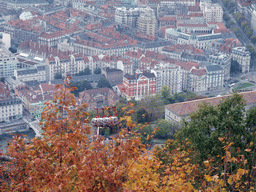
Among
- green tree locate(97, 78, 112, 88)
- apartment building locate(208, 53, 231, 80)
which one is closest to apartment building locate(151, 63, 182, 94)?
green tree locate(97, 78, 112, 88)

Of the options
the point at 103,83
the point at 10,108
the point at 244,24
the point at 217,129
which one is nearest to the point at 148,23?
the point at 244,24

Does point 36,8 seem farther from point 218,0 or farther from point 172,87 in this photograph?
point 172,87

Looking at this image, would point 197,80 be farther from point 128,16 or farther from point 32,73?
point 128,16

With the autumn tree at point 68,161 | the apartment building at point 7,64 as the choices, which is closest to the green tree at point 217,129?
the autumn tree at point 68,161

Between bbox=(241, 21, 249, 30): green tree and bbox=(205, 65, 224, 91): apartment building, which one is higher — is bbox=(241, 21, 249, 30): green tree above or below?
above

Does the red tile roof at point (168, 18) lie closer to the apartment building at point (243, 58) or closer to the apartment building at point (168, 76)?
the apartment building at point (243, 58)

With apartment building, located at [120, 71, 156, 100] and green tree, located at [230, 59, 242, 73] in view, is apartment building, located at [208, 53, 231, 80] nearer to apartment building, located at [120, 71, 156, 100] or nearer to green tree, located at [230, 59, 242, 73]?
green tree, located at [230, 59, 242, 73]
